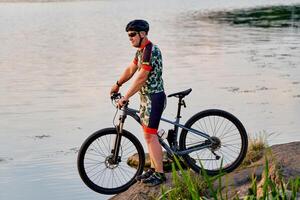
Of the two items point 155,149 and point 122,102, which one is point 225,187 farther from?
point 122,102

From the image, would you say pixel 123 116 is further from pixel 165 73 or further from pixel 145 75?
pixel 165 73

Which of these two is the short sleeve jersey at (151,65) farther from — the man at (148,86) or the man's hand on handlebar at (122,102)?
the man's hand on handlebar at (122,102)

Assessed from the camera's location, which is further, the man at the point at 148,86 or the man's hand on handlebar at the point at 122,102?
the man's hand on handlebar at the point at 122,102

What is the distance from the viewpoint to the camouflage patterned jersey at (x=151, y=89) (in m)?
8.06

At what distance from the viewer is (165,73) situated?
79.8ft

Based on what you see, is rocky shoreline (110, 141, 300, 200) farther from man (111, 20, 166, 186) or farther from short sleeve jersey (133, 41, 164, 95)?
short sleeve jersey (133, 41, 164, 95)

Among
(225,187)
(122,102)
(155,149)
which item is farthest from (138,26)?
(225,187)

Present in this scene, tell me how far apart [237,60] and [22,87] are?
9560 mm

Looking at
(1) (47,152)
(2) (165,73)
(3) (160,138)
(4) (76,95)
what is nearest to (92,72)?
(2) (165,73)

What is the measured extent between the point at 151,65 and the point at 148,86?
0.80 ft

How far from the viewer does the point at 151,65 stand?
808 cm

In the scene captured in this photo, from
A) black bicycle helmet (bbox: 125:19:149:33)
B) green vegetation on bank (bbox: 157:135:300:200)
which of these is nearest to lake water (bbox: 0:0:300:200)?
green vegetation on bank (bbox: 157:135:300:200)

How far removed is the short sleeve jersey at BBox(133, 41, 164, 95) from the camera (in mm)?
8047

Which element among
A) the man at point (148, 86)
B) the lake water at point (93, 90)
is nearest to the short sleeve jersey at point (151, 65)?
the man at point (148, 86)
